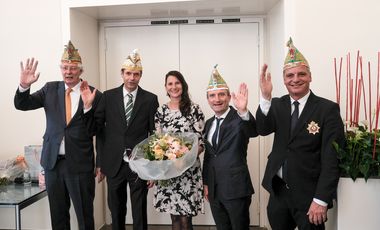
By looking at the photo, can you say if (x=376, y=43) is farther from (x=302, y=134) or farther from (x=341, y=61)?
(x=302, y=134)

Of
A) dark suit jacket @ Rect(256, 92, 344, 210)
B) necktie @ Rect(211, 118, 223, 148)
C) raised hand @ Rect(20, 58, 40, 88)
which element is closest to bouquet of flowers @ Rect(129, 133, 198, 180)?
necktie @ Rect(211, 118, 223, 148)

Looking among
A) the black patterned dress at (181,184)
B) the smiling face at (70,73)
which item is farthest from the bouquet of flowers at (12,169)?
the black patterned dress at (181,184)

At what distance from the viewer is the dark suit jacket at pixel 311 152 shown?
1.94 m

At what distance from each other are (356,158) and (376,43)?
48.3 inches

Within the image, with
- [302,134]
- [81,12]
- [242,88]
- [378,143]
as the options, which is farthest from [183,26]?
[378,143]

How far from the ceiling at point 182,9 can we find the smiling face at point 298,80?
1.28 metres

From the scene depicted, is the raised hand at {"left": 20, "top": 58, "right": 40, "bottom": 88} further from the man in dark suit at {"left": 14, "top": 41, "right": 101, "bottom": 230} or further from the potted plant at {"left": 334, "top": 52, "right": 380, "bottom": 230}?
the potted plant at {"left": 334, "top": 52, "right": 380, "bottom": 230}

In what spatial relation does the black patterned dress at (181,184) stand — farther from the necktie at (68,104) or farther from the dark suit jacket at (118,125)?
the necktie at (68,104)

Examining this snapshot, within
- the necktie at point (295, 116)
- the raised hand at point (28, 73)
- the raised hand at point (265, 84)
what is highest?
the raised hand at point (28, 73)

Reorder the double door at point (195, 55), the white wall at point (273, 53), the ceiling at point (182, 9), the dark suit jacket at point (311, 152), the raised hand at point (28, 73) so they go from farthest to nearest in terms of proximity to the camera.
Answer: the double door at point (195, 55)
the ceiling at point (182, 9)
the white wall at point (273, 53)
the raised hand at point (28, 73)
the dark suit jacket at point (311, 152)

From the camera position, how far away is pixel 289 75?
2.07 m

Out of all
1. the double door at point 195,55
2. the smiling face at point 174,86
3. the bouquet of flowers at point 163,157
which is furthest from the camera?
the double door at point 195,55

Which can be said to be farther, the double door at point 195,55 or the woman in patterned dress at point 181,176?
the double door at point 195,55

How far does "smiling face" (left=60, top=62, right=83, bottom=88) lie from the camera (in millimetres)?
2658
